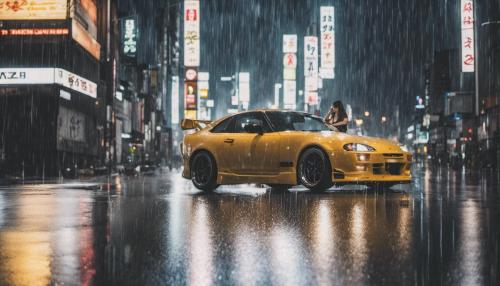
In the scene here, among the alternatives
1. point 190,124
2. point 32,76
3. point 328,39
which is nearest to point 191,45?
point 328,39

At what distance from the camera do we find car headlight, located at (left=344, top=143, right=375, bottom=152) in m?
11.3

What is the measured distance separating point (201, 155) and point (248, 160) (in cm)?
108

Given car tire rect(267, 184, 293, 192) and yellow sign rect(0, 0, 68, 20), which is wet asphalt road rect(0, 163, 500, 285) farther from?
yellow sign rect(0, 0, 68, 20)

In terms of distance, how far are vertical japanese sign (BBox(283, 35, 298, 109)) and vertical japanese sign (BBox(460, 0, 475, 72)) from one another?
15.8 metres

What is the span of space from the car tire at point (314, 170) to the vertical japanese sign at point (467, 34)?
44.9m

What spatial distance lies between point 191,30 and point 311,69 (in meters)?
11.1

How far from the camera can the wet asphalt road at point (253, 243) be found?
4.21m

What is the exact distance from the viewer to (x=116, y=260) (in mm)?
4836

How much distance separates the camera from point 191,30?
2359 inches

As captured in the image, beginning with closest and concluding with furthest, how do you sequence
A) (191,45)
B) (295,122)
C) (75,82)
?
(295,122) < (75,82) < (191,45)

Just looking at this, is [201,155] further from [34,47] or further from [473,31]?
[473,31]

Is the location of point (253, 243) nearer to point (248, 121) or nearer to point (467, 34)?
point (248, 121)

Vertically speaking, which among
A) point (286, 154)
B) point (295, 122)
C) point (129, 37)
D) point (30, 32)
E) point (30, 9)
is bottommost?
point (286, 154)

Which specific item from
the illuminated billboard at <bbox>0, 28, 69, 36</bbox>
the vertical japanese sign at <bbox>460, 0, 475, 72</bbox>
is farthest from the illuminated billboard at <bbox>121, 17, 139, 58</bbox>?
the vertical japanese sign at <bbox>460, 0, 475, 72</bbox>
